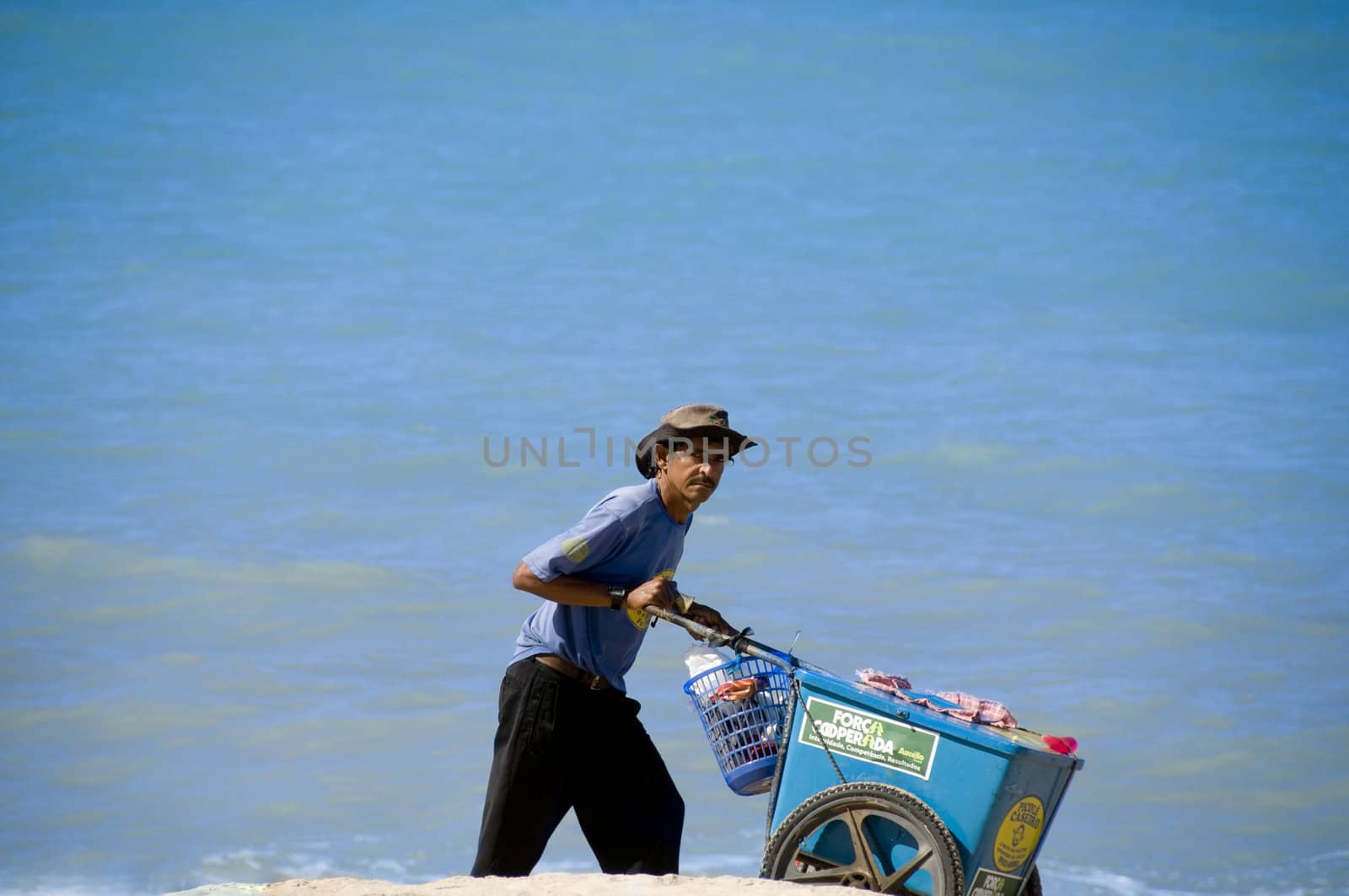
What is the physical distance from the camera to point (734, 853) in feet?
23.7

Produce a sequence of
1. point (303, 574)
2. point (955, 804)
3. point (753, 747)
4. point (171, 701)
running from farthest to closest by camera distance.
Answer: point (303, 574) < point (171, 701) < point (753, 747) < point (955, 804)

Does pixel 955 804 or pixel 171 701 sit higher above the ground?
pixel 171 701

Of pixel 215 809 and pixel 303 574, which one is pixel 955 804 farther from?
pixel 303 574

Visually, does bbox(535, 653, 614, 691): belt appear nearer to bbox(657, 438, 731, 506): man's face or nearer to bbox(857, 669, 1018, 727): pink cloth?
bbox(657, 438, 731, 506): man's face

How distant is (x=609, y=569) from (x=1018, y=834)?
1.16 metres

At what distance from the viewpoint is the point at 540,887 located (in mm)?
3738

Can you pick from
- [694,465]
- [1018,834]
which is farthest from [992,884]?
[694,465]

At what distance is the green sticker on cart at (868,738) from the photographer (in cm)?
361

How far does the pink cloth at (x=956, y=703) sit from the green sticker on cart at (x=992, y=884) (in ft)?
1.08

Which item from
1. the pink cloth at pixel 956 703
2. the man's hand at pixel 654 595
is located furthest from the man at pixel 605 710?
the pink cloth at pixel 956 703

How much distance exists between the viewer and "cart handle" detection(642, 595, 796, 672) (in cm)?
373

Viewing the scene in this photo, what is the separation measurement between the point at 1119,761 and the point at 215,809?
448 cm

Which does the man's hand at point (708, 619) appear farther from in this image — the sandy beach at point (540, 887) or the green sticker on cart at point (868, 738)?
the sandy beach at point (540, 887)

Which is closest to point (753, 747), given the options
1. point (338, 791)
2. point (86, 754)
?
point (338, 791)
